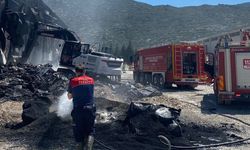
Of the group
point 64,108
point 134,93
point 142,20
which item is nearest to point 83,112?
point 64,108

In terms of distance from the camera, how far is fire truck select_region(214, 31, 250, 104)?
1529cm

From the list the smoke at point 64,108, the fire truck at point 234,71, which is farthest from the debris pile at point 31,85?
the fire truck at point 234,71

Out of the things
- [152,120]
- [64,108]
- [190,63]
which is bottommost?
[152,120]

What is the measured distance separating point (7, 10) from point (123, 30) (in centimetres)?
9658

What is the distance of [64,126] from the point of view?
10.0 m

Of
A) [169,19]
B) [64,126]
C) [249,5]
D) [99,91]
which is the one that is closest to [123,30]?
[169,19]

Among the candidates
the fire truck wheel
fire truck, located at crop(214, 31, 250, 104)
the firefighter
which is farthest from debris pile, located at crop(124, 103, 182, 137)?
the fire truck wheel

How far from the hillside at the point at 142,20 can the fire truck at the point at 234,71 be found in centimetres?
7933

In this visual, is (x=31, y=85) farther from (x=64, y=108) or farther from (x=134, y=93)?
(x=64, y=108)

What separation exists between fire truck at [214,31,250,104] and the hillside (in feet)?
260

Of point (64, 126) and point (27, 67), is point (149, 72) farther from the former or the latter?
point (64, 126)

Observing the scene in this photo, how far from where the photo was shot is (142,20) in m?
134

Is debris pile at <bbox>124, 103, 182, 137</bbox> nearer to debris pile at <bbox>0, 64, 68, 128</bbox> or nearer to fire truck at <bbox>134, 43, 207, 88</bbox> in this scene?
debris pile at <bbox>0, 64, 68, 128</bbox>

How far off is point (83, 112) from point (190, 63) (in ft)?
58.0
